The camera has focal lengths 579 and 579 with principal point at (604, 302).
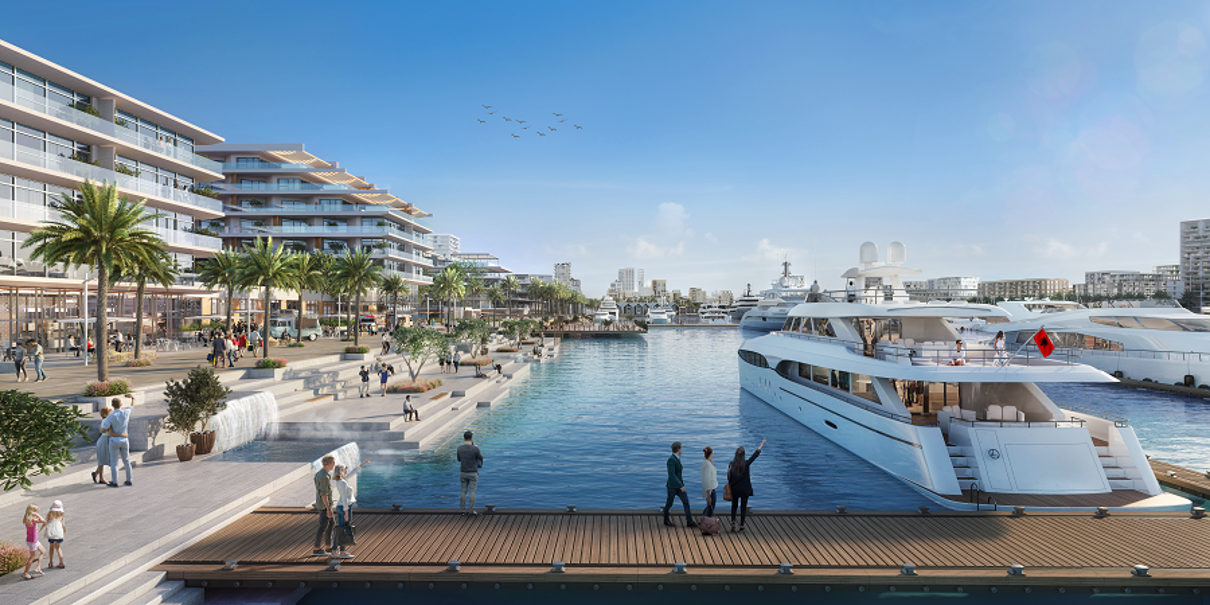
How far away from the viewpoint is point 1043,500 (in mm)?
14992

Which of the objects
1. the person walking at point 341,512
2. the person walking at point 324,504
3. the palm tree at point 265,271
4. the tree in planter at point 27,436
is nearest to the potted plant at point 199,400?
the tree in planter at point 27,436

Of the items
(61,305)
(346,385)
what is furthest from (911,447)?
(61,305)

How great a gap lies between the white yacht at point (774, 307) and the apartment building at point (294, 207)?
7327cm

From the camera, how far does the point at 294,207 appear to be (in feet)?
233

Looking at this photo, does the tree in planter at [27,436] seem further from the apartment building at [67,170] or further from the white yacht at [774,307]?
the white yacht at [774,307]

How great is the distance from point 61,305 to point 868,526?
46703mm

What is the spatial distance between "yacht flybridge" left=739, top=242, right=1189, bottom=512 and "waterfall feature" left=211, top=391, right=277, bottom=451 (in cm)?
2192

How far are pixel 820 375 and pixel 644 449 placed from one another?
346 inches

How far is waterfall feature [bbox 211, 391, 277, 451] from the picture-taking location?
65.3 ft

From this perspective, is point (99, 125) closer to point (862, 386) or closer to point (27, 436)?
point (27, 436)

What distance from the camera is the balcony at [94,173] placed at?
103 feet

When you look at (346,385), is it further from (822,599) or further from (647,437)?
(822,599)

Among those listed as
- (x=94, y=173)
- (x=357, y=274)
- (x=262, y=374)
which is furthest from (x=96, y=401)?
(x=357, y=274)

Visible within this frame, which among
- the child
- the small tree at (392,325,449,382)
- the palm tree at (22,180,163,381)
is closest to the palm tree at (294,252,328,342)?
the small tree at (392,325,449,382)
